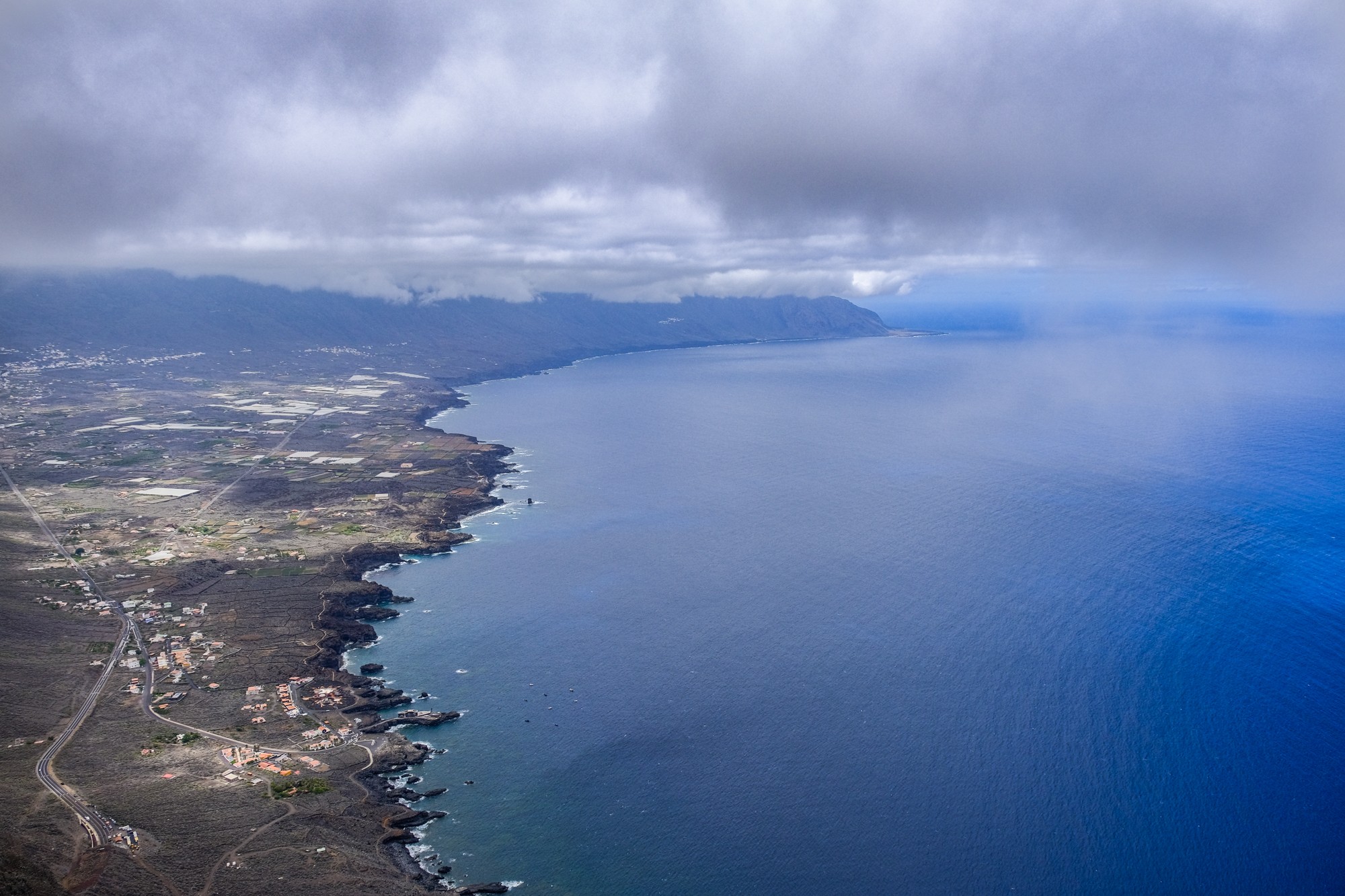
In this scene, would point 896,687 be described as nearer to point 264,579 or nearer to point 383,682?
point 383,682

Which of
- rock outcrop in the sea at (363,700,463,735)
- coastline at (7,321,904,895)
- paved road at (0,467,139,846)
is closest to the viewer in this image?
paved road at (0,467,139,846)

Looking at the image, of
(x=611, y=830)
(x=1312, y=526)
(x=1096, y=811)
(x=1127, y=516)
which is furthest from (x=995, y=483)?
(x=611, y=830)

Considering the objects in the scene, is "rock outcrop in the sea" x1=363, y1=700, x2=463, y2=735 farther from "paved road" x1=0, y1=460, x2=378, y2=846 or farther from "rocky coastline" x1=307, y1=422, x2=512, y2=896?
"paved road" x1=0, y1=460, x2=378, y2=846

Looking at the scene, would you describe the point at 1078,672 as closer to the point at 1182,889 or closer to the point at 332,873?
the point at 1182,889

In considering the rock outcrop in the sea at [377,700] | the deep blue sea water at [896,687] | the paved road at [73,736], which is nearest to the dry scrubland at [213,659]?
the rock outcrop in the sea at [377,700]

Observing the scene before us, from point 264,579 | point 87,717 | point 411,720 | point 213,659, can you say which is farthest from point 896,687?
point 264,579

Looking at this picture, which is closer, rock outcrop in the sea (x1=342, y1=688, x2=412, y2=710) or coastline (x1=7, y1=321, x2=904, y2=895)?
coastline (x1=7, y1=321, x2=904, y2=895)

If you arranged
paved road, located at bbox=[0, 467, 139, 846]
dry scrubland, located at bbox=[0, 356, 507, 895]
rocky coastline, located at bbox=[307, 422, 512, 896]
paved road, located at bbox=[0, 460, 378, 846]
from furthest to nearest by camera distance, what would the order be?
rocky coastline, located at bbox=[307, 422, 512, 896]
paved road, located at bbox=[0, 460, 378, 846]
paved road, located at bbox=[0, 467, 139, 846]
dry scrubland, located at bbox=[0, 356, 507, 895]

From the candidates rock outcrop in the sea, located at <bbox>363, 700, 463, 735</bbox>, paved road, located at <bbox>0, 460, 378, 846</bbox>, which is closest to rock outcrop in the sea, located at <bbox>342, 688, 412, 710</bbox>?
rock outcrop in the sea, located at <bbox>363, 700, 463, 735</bbox>
